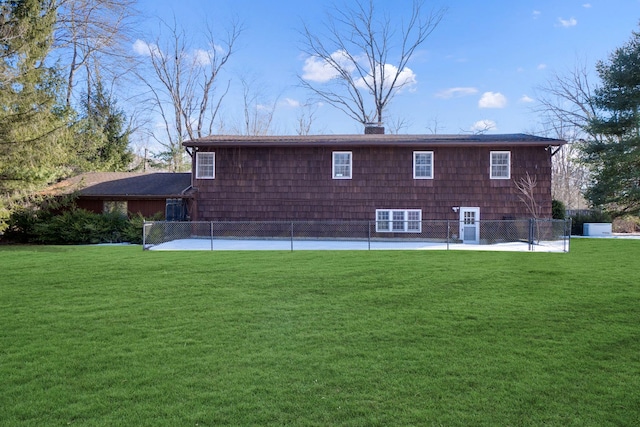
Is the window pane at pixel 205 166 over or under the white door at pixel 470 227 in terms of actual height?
over

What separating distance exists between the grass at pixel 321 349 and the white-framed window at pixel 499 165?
9195 mm

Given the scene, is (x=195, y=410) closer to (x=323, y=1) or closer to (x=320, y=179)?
(x=320, y=179)

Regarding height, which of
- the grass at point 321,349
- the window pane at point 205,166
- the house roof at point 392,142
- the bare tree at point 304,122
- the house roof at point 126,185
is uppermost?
the bare tree at point 304,122

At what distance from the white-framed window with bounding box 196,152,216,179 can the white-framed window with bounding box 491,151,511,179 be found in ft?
40.6

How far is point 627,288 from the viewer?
7047 millimetres

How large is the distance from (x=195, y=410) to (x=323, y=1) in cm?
3382

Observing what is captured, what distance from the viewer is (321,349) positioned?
14.1 feet

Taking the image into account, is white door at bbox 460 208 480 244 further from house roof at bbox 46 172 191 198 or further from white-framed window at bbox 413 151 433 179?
house roof at bbox 46 172 191 198

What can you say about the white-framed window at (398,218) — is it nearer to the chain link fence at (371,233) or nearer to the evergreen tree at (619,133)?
the chain link fence at (371,233)

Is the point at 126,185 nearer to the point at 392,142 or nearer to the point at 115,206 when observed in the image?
the point at 115,206

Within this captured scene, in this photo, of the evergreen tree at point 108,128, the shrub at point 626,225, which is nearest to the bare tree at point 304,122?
the evergreen tree at point 108,128

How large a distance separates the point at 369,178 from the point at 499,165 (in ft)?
18.6

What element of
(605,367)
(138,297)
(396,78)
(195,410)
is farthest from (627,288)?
(396,78)

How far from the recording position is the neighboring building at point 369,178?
17.0 m
